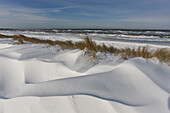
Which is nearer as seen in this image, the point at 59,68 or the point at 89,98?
the point at 89,98

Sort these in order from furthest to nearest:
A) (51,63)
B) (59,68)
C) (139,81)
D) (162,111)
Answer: (51,63) → (59,68) → (139,81) → (162,111)

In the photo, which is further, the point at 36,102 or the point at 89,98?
the point at 36,102

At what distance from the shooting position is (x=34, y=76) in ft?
7.83

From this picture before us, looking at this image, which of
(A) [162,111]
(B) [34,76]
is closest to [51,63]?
(B) [34,76]

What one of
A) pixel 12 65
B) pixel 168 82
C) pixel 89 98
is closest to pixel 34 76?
pixel 12 65

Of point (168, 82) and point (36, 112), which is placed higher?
point (168, 82)

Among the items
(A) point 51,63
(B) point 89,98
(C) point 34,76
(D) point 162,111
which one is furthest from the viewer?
(A) point 51,63

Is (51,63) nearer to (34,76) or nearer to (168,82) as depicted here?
(34,76)

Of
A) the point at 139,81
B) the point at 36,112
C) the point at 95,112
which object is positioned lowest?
the point at 36,112

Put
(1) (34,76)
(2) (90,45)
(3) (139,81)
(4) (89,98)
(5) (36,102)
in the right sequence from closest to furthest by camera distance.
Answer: (4) (89,98) < (5) (36,102) < (3) (139,81) < (1) (34,76) < (2) (90,45)

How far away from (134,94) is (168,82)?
0.77 metres

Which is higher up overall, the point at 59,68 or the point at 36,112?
the point at 59,68

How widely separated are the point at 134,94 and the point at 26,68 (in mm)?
2447

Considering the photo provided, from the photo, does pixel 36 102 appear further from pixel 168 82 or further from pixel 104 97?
pixel 168 82
